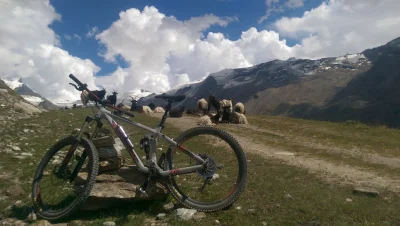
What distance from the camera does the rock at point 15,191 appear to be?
8.36 meters

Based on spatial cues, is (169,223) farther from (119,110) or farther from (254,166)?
(254,166)

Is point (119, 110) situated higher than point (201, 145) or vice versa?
point (119, 110)

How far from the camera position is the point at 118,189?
728 centimetres

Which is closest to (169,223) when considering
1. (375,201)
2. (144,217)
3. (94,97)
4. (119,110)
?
(144,217)

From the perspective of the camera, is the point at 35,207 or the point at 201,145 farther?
the point at 201,145

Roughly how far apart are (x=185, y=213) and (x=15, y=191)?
16.9ft

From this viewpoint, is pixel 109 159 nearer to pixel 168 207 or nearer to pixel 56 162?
pixel 56 162

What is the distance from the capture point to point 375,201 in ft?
26.3

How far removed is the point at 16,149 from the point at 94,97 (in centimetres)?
809

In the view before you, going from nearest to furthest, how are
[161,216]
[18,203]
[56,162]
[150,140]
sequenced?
[161,216], [150,140], [56,162], [18,203]

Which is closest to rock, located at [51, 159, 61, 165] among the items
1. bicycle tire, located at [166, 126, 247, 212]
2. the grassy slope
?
the grassy slope

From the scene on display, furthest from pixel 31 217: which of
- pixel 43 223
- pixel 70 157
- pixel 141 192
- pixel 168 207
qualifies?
pixel 168 207

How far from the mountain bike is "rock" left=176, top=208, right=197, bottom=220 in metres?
0.18

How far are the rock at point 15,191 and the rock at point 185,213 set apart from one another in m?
4.78
